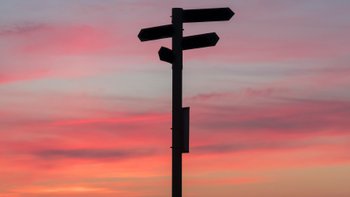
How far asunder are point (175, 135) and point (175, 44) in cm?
156

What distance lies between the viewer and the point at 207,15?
12.1 meters

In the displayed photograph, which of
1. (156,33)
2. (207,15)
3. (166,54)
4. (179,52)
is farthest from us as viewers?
(156,33)

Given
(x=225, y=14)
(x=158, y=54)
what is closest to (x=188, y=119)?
(x=158, y=54)

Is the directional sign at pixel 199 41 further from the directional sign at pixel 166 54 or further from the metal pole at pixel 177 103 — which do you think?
the directional sign at pixel 166 54

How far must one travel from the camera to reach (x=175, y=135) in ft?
38.3

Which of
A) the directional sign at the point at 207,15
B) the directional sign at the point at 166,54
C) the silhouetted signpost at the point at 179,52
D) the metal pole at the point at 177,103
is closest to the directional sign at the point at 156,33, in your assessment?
the silhouetted signpost at the point at 179,52

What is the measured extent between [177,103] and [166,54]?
839mm

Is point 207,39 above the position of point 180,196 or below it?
above

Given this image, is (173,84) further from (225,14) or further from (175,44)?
(225,14)

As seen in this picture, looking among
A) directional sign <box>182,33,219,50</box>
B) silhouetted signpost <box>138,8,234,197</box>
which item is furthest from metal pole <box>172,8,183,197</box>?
directional sign <box>182,33,219,50</box>

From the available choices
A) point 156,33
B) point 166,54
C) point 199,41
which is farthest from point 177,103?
point 156,33

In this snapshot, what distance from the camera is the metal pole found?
11547 mm

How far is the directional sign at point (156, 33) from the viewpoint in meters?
12.1

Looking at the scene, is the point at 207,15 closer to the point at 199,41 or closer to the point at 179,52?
the point at 199,41
